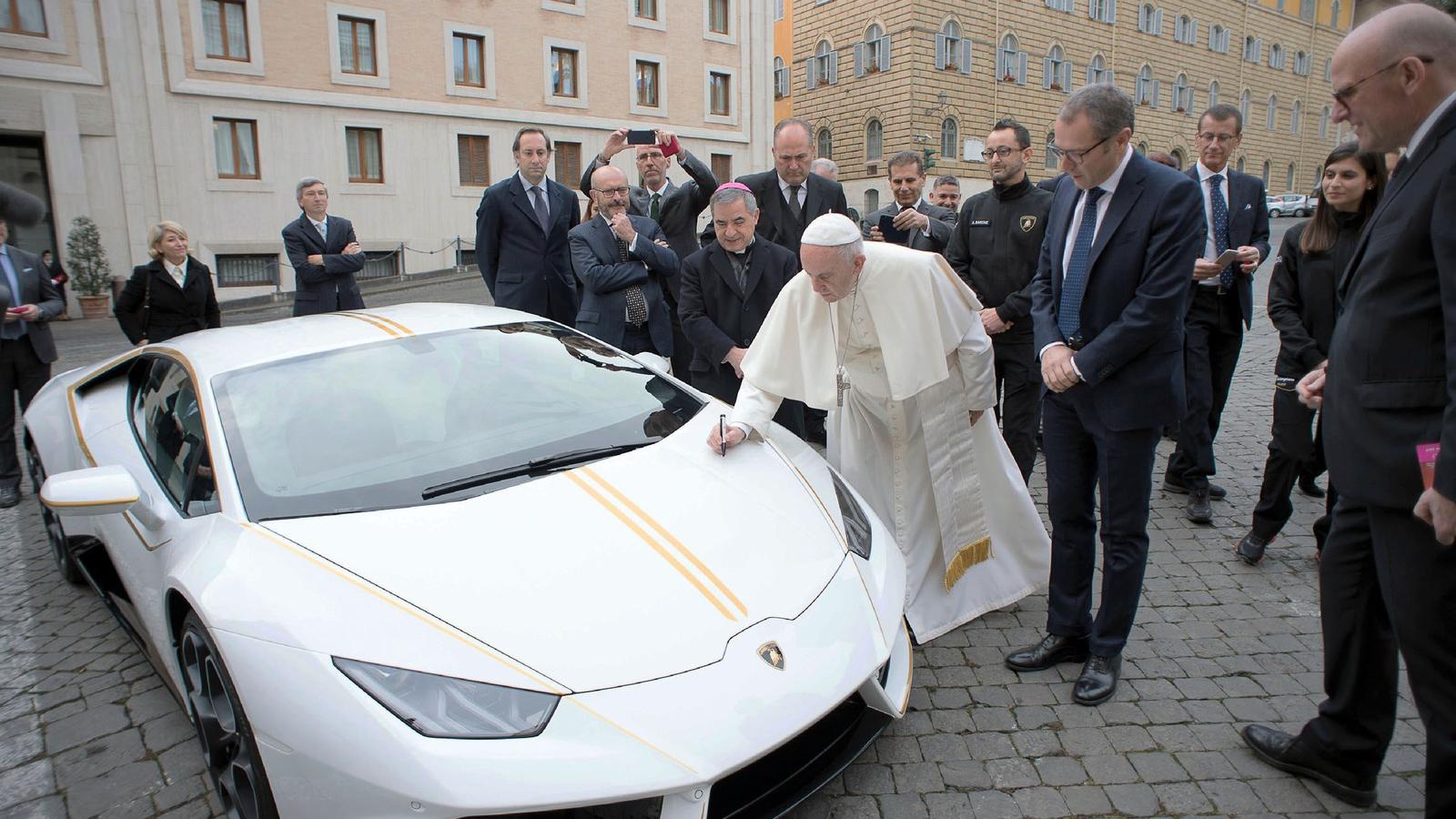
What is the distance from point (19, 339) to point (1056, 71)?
43623mm

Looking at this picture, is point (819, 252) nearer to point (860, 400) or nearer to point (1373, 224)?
point (860, 400)

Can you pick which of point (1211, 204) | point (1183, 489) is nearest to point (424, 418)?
point (1183, 489)

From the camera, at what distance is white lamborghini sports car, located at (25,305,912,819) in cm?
190

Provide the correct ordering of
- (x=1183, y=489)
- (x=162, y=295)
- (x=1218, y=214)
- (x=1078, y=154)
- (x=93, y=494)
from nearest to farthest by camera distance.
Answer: (x=93, y=494) < (x=1078, y=154) < (x=1218, y=214) < (x=1183, y=489) < (x=162, y=295)

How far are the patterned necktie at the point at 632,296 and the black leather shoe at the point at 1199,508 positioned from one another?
10.8 feet

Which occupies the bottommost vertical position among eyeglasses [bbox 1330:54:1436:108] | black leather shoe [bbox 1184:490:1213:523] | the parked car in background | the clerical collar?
black leather shoe [bbox 1184:490:1213:523]

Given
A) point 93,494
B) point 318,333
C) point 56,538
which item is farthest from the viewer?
point 56,538

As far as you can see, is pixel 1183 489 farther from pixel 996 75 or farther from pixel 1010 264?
pixel 996 75

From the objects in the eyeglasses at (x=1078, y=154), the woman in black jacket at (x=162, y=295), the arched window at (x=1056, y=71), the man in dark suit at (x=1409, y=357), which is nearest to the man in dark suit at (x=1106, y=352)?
the eyeglasses at (x=1078, y=154)

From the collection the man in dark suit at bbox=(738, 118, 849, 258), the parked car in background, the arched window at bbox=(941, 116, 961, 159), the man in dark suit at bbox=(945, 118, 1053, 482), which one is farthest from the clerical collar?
the parked car in background

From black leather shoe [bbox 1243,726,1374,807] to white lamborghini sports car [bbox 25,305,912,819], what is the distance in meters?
1.06

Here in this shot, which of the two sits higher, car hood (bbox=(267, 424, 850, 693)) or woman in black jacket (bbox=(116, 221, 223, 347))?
woman in black jacket (bbox=(116, 221, 223, 347))

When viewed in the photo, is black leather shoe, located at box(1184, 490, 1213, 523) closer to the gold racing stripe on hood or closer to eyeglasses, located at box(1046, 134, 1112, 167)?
eyeglasses, located at box(1046, 134, 1112, 167)

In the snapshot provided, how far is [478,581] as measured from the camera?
218 centimetres
